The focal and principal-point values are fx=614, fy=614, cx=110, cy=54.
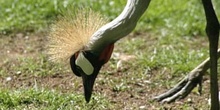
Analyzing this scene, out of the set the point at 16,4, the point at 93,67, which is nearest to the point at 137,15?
the point at 93,67

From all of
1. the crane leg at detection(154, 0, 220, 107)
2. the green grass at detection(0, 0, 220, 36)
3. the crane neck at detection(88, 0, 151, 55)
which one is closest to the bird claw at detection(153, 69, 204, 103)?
the crane leg at detection(154, 0, 220, 107)

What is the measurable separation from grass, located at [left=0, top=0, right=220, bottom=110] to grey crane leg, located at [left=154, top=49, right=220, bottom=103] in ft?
0.17

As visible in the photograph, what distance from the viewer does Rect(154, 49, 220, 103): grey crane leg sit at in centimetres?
395

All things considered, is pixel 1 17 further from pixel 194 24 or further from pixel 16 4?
pixel 194 24

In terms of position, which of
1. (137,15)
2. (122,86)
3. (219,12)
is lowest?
(122,86)

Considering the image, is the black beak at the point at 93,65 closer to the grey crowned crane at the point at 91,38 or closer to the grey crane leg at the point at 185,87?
the grey crowned crane at the point at 91,38

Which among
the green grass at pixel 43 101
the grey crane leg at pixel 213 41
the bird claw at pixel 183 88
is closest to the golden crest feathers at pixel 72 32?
the green grass at pixel 43 101

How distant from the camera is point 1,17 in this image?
19.1 ft

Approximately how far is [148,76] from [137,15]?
1293mm

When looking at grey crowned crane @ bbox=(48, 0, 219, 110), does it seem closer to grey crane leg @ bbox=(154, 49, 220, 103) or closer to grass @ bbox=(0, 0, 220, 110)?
grass @ bbox=(0, 0, 220, 110)

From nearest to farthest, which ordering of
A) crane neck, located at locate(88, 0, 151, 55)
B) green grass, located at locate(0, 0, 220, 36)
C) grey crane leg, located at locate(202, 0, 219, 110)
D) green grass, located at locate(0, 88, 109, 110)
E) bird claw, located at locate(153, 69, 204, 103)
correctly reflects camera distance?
crane neck, located at locate(88, 0, 151, 55) < grey crane leg, located at locate(202, 0, 219, 110) < green grass, located at locate(0, 88, 109, 110) < bird claw, located at locate(153, 69, 204, 103) < green grass, located at locate(0, 0, 220, 36)

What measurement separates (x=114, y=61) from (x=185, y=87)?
0.89 m

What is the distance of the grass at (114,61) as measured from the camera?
383 cm

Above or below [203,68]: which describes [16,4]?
above
